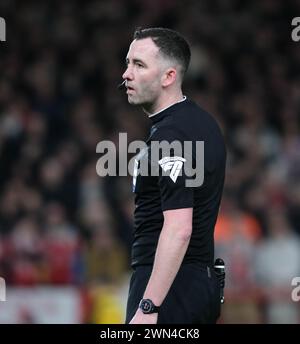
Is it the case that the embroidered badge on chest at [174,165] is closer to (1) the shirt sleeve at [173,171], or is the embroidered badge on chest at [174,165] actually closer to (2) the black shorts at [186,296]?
(1) the shirt sleeve at [173,171]

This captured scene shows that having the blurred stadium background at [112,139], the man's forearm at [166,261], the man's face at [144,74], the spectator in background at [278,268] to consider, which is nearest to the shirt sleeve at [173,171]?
the man's forearm at [166,261]

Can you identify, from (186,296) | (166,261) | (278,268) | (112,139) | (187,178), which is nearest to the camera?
(166,261)

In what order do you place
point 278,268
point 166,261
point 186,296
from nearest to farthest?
point 166,261 < point 186,296 < point 278,268

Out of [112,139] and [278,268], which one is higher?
[112,139]

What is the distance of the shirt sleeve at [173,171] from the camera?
422cm

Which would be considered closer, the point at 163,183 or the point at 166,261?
the point at 166,261

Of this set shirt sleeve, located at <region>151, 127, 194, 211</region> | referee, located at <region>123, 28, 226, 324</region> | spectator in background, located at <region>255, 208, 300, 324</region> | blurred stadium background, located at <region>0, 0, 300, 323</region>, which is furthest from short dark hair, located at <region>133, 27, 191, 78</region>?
spectator in background, located at <region>255, 208, 300, 324</region>

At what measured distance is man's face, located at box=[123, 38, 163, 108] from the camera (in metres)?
4.41

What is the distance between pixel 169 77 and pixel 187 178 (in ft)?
1.57

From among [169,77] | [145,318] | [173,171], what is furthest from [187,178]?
[145,318]

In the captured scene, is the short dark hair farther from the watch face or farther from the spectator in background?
the spectator in background

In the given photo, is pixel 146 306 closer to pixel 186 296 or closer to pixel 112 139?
pixel 186 296

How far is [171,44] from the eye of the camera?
14.6 feet

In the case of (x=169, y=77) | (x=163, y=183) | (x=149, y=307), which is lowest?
(x=149, y=307)
